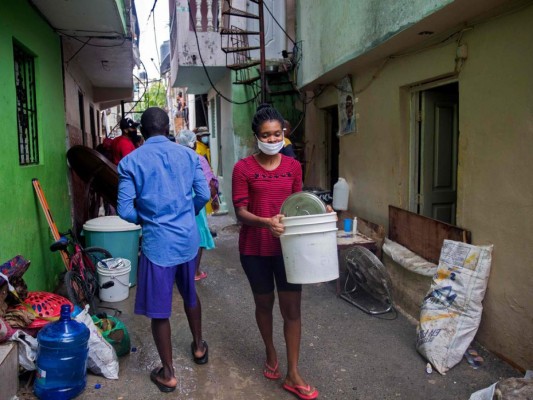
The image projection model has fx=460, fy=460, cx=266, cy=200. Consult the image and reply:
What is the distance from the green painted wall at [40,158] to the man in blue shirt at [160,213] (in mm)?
1299

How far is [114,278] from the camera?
15.8 ft

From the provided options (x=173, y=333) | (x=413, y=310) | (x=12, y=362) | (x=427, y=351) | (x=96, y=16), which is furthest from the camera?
(x=96, y=16)

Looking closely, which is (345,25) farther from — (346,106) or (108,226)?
(108,226)

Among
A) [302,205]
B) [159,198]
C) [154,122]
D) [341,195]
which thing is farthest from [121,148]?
[302,205]

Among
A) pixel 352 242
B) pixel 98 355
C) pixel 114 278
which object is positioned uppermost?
pixel 352 242

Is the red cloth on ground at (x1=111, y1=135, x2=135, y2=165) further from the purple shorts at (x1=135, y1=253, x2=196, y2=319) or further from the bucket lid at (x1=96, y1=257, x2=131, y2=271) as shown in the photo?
the purple shorts at (x1=135, y1=253, x2=196, y2=319)

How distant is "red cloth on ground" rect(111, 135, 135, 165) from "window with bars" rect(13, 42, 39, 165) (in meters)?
2.15

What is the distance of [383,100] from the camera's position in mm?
5262

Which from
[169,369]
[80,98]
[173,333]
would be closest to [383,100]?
[173,333]

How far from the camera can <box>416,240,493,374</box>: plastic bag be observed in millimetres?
3484

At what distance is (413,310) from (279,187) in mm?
2371

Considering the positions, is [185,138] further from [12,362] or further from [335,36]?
[12,362]

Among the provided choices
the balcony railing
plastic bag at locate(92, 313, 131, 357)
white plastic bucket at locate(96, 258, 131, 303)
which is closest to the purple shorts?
plastic bag at locate(92, 313, 131, 357)

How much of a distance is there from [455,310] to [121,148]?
5309 mm
